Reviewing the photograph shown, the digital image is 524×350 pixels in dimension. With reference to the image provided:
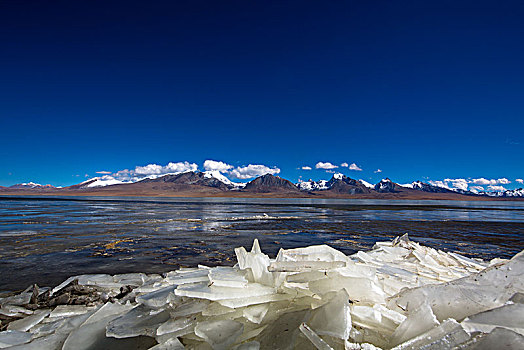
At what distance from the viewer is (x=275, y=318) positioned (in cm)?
184

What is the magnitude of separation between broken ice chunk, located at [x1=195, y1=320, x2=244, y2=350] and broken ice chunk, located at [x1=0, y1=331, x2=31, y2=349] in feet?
4.98

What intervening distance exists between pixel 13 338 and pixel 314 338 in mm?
2311

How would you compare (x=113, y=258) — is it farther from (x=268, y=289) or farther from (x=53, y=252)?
(x=268, y=289)

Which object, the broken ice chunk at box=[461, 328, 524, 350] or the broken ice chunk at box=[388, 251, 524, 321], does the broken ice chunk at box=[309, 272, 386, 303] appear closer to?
the broken ice chunk at box=[388, 251, 524, 321]

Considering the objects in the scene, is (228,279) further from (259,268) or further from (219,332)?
(219,332)

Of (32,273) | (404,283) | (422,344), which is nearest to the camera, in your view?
(422,344)

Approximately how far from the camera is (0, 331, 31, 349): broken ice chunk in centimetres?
207

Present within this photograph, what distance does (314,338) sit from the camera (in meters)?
1.56

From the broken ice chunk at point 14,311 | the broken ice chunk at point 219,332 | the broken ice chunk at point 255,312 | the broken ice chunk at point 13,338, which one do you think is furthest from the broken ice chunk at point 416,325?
the broken ice chunk at point 14,311

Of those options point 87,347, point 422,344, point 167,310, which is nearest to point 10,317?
point 87,347

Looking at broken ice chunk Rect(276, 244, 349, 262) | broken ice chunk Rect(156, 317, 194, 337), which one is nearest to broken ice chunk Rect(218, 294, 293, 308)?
broken ice chunk Rect(156, 317, 194, 337)

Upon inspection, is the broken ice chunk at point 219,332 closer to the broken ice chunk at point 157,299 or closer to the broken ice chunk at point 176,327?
the broken ice chunk at point 176,327

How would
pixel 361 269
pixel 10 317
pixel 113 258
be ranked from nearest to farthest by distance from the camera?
pixel 361 269, pixel 10 317, pixel 113 258

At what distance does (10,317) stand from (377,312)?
3.48 meters
